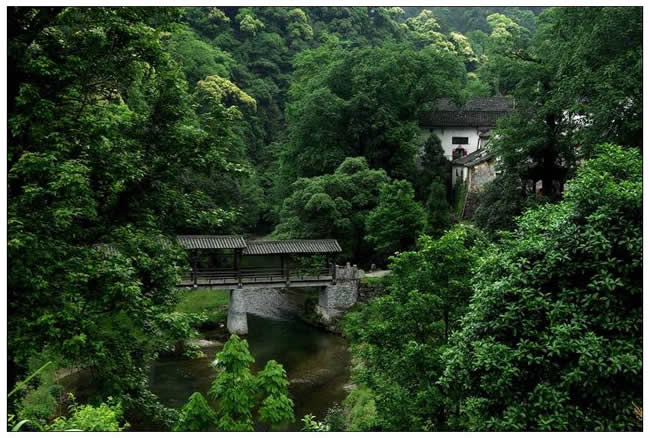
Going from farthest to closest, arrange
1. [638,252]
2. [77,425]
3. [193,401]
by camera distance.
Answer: [193,401]
[638,252]
[77,425]

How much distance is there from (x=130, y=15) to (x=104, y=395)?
5853mm

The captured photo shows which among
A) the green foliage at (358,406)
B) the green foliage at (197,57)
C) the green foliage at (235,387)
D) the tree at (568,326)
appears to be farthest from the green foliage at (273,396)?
the green foliage at (197,57)

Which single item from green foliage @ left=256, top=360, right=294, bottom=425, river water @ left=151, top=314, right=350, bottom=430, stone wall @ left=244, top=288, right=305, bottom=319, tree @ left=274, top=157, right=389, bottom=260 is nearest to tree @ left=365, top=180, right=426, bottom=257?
tree @ left=274, top=157, right=389, bottom=260

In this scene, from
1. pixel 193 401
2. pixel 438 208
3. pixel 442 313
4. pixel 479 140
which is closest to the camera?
pixel 193 401

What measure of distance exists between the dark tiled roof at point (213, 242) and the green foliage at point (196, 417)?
16.9 m

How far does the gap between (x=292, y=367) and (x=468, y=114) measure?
2698cm

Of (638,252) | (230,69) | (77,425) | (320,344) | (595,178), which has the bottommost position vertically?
(320,344)

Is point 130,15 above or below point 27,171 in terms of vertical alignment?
above

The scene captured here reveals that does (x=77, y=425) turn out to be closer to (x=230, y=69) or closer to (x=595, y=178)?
(x=595, y=178)

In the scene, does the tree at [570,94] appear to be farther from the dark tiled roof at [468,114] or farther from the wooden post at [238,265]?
the dark tiled roof at [468,114]

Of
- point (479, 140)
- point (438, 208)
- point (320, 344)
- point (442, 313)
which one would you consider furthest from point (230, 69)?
point (442, 313)

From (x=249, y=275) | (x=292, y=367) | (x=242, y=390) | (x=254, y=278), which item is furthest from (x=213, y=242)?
→ (x=242, y=390)

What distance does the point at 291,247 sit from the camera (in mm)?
28547

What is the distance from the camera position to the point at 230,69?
50.7m
